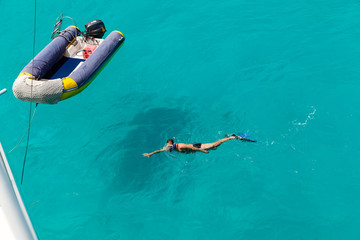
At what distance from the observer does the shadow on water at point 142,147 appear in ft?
33.0

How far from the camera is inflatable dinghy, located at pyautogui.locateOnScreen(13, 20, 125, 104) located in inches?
364

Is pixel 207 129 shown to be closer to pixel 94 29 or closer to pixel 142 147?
pixel 142 147

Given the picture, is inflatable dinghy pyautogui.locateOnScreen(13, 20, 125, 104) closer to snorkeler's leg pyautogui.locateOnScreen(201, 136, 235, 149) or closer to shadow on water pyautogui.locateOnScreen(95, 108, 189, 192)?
shadow on water pyautogui.locateOnScreen(95, 108, 189, 192)

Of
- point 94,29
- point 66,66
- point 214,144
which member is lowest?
point 214,144

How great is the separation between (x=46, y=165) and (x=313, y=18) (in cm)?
1062

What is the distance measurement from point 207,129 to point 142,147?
1.95 metres

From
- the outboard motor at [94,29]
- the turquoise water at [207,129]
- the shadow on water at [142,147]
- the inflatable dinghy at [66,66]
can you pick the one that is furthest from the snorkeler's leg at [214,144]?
the outboard motor at [94,29]

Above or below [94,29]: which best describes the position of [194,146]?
below

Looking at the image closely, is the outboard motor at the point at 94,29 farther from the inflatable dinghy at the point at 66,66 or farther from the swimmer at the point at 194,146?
the swimmer at the point at 194,146

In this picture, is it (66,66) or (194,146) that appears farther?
(66,66)

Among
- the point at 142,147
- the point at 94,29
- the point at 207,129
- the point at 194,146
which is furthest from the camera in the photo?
the point at 94,29

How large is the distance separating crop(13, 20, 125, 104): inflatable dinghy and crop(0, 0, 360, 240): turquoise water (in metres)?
1.39

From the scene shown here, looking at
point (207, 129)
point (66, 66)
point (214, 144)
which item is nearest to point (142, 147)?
point (207, 129)

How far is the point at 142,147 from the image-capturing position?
10.6m
